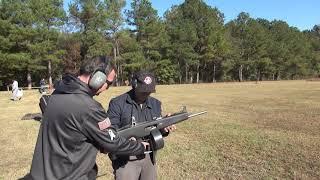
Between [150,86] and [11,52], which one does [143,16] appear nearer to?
[11,52]

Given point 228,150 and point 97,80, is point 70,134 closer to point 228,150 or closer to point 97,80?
point 97,80

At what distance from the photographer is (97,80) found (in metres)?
3.97

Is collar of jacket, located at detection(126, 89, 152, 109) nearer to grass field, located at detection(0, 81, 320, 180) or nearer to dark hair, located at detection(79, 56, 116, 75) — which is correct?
dark hair, located at detection(79, 56, 116, 75)

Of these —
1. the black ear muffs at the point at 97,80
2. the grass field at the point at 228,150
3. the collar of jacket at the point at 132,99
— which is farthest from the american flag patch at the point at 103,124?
the grass field at the point at 228,150

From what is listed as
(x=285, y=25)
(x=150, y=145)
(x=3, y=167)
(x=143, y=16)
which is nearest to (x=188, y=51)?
(x=143, y=16)

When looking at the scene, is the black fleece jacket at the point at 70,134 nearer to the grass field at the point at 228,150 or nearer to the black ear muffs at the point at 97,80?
the black ear muffs at the point at 97,80

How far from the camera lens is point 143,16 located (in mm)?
74938

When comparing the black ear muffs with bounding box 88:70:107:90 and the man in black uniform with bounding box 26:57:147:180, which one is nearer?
the man in black uniform with bounding box 26:57:147:180

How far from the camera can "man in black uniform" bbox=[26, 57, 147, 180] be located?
383cm

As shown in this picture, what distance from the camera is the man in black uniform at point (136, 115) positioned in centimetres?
553

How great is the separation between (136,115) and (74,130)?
191cm

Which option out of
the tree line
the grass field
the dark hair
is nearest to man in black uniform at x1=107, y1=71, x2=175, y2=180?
the dark hair

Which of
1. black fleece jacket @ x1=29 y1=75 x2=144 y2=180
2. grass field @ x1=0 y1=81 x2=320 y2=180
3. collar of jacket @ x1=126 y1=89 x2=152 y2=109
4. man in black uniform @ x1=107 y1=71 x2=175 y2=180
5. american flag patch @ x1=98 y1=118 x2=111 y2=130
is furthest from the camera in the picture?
grass field @ x1=0 y1=81 x2=320 y2=180

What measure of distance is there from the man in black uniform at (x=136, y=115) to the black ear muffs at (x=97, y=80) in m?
1.48
